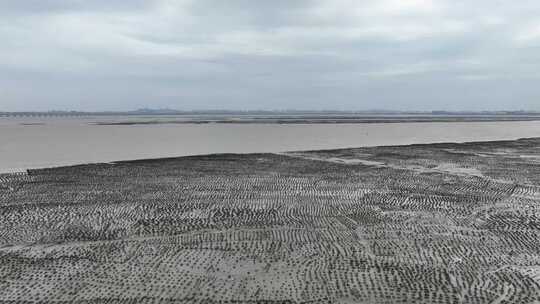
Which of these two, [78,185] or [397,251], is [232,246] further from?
[78,185]

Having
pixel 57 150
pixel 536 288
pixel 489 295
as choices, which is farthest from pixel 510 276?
pixel 57 150

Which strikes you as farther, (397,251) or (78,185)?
(78,185)

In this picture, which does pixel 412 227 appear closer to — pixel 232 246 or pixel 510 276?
pixel 510 276

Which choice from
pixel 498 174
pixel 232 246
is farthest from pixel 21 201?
pixel 498 174

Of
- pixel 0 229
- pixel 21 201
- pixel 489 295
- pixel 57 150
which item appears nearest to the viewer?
pixel 489 295

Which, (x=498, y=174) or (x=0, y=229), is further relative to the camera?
(x=498, y=174)

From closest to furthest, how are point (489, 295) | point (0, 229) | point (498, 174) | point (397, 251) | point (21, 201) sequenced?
point (489, 295), point (397, 251), point (0, 229), point (21, 201), point (498, 174)
